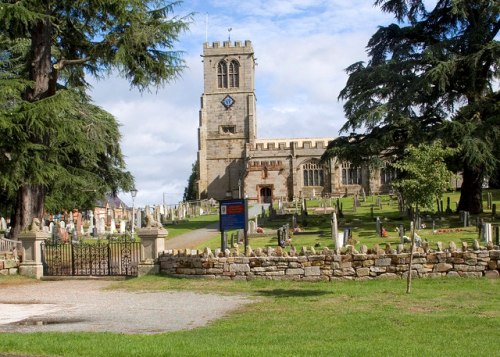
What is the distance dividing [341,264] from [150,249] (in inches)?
200

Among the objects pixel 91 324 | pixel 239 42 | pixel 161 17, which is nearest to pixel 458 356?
pixel 91 324

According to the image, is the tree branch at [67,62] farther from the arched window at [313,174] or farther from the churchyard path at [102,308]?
the arched window at [313,174]

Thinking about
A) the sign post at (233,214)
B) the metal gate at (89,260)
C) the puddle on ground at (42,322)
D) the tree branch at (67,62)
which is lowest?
the puddle on ground at (42,322)

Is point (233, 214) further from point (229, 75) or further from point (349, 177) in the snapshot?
point (229, 75)

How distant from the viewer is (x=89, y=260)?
18188 millimetres

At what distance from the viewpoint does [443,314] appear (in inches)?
400

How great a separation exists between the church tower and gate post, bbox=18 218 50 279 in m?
59.0

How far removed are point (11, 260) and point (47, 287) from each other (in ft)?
8.35

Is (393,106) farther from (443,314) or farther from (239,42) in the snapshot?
(239,42)

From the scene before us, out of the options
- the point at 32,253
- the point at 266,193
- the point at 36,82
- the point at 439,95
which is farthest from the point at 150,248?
the point at 266,193

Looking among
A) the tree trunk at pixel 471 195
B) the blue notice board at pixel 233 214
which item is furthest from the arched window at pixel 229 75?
the blue notice board at pixel 233 214

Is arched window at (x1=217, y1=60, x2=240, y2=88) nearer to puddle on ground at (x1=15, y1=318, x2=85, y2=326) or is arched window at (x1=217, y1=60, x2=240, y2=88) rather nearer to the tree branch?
the tree branch

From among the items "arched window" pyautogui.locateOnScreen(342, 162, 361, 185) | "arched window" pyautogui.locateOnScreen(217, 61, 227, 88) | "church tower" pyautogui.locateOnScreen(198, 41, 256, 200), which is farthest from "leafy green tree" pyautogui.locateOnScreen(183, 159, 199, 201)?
"arched window" pyautogui.locateOnScreen(342, 162, 361, 185)

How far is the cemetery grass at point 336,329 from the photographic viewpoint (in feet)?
24.5
